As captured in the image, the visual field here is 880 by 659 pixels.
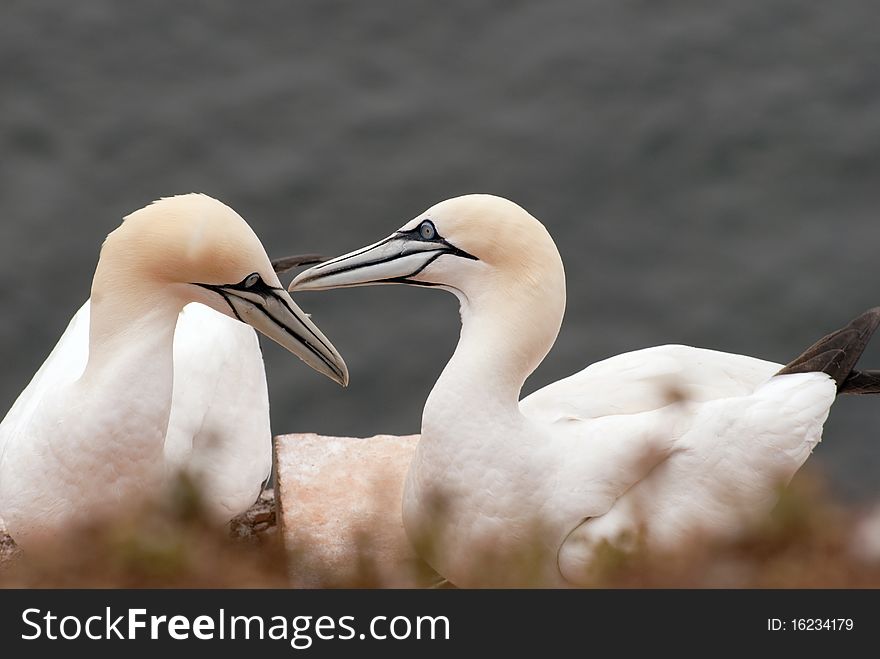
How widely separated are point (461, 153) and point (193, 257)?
5021mm

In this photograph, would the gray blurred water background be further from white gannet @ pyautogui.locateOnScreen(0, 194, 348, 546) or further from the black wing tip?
white gannet @ pyautogui.locateOnScreen(0, 194, 348, 546)

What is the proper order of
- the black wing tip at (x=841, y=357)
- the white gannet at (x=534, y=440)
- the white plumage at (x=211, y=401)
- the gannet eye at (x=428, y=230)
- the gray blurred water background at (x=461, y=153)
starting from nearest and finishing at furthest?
the white gannet at (x=534, y=440), the gannet eye at (x=428, y=230), the black wing tip at (x=841, y=357), the white plumage at (x=211, y=401), the gray blurred water background at (x=461, y=153)

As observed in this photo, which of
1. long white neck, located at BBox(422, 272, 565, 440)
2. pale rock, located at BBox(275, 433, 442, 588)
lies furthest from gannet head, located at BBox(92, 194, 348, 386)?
pale rock, located at BBox(275, 433, 442, 588)

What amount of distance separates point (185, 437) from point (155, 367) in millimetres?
604

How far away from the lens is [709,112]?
9.44 meters

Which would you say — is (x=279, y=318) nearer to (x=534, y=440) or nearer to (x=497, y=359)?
(x=497, y=359)

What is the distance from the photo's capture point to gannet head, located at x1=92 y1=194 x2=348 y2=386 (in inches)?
175

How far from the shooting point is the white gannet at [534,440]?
4613 mm

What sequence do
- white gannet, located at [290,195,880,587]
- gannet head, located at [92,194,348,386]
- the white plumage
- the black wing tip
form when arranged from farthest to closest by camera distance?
1. the white plumage
2. the black wing tip
3. white gannet, located at [290,195,880,587]
4. gannet head, located at [92,194,348,386]

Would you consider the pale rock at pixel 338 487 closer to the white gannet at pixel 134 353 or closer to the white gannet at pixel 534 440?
the white gannet at pixel 534 440

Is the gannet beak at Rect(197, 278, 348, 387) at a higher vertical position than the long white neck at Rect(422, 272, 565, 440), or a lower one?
higher

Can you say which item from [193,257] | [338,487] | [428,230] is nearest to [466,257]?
[428,230]

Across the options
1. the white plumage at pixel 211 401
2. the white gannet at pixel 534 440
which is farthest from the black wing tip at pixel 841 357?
the white plumage at pixel 211 401
